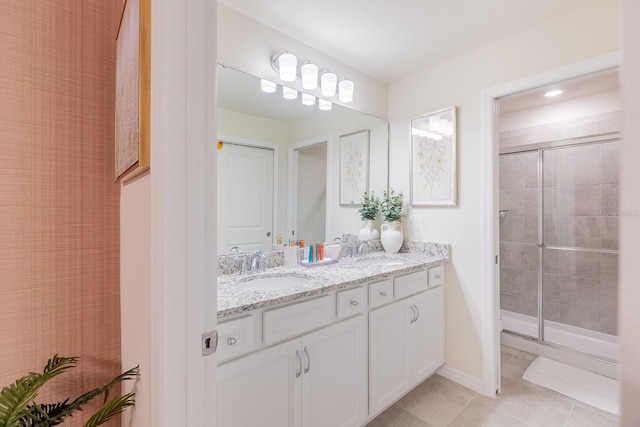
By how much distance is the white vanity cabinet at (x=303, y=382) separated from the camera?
46.7 inches

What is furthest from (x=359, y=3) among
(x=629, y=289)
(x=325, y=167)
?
(x=629, y=289)

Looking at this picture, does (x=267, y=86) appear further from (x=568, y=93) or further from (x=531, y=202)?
(x=531, y=202)

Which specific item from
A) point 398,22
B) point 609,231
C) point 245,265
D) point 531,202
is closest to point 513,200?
point 531,202

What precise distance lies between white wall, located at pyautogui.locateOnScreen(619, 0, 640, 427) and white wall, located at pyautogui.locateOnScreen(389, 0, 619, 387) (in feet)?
6.81

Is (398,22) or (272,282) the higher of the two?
(398,22)

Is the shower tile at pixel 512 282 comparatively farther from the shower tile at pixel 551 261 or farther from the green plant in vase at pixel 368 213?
the green plant in vase at pixel 368 213

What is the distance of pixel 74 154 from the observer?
102 centimetres

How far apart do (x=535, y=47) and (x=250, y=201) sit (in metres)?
1.99

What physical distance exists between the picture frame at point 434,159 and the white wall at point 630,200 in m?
2.16

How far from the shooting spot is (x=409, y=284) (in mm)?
1976

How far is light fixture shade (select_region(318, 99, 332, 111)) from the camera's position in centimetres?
220

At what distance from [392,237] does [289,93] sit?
1323 millimetres

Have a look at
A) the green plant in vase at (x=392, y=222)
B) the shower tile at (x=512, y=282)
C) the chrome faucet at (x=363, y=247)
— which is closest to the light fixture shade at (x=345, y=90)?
the green plant in vase at (x=392, y=222)

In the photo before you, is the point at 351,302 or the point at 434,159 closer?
the point at 351,302
